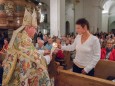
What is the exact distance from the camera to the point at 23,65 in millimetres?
2922

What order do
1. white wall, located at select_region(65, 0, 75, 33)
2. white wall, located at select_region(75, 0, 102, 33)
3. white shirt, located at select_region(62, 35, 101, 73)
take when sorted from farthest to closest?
1. white wall, located at select_region(75, 0, 102, 33)
2. white wall, located at select_region(65, 0, 75, 33)
3. white shirt, located at select_region(62, 35, 101, 73)

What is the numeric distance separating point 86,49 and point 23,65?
3.28 ft

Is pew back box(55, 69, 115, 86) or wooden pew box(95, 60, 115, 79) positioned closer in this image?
pew back box(55, 69, 115, 86)

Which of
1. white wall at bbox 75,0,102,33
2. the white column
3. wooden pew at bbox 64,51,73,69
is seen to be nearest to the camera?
wooden pew at bbox 64,51,73,69

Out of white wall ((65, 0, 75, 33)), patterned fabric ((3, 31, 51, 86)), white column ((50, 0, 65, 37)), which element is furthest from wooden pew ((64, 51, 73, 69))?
white wall ((65, 0, 75, 33))

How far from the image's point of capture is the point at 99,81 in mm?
2973

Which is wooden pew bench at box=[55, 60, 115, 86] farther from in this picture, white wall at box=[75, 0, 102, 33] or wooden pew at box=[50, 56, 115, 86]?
white wall at box=[75, 0, 102, 33]

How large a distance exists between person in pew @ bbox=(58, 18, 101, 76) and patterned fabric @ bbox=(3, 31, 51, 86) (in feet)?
2.26

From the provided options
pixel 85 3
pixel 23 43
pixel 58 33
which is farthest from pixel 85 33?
pixel 85 3

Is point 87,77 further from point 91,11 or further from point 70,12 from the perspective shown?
point 91,11

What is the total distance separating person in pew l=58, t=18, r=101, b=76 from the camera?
3277 millimetres

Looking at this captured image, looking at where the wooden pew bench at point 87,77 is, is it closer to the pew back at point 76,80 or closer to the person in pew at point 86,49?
the pew back at point 76,80

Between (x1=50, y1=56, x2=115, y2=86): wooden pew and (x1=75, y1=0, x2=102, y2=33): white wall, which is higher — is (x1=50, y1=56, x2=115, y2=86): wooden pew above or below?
below

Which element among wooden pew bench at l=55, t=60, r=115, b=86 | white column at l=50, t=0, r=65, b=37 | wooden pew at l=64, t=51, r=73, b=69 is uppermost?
white column at l=50, t=0, r=65, b=37
